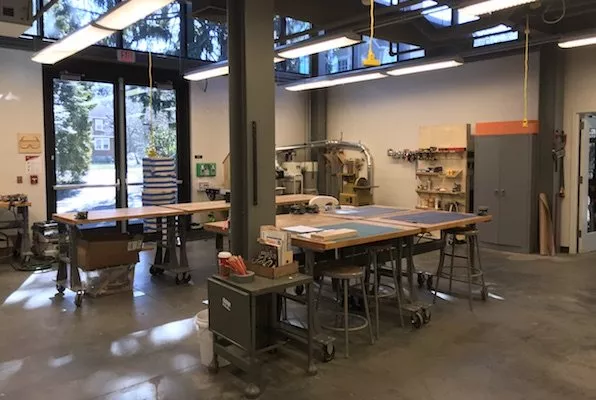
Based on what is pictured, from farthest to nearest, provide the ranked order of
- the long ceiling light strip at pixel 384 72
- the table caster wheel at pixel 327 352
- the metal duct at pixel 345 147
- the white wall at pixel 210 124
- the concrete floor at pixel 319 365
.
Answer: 1. the metal duct at pixel 345 147
2. the white wall at pixel 210 124
3. the long ceiling light strip at pixel 384 72
4. the table caster wheel at pixel 327 352
5. the concrete floor at pixel 319 365

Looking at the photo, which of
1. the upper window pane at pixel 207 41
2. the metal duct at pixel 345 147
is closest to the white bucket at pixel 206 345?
the metal duct at pixel 345 147

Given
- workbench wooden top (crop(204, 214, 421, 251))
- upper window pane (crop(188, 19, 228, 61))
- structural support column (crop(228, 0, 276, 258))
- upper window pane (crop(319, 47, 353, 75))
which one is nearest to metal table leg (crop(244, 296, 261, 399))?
structural support column (crop(228, 0, 276, 258))

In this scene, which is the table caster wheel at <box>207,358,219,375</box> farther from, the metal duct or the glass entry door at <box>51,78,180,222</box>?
the metal duct

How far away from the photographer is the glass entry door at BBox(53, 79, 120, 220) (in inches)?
305

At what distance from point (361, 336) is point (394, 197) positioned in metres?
5.48

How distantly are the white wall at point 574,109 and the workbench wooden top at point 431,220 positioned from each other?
9.82ft

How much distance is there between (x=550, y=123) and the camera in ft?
23.4

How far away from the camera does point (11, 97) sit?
7160 millimetres

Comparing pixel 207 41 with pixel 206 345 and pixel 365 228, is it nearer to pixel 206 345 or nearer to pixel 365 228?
pixel 365 228

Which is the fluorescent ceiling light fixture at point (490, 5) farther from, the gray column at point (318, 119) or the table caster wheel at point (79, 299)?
the gray column at point (318, 119)

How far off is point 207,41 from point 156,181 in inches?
108

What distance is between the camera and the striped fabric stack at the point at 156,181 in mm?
7852

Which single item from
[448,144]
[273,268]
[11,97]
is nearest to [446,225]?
[273,268]

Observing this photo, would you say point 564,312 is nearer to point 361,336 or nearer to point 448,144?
point 361,336
